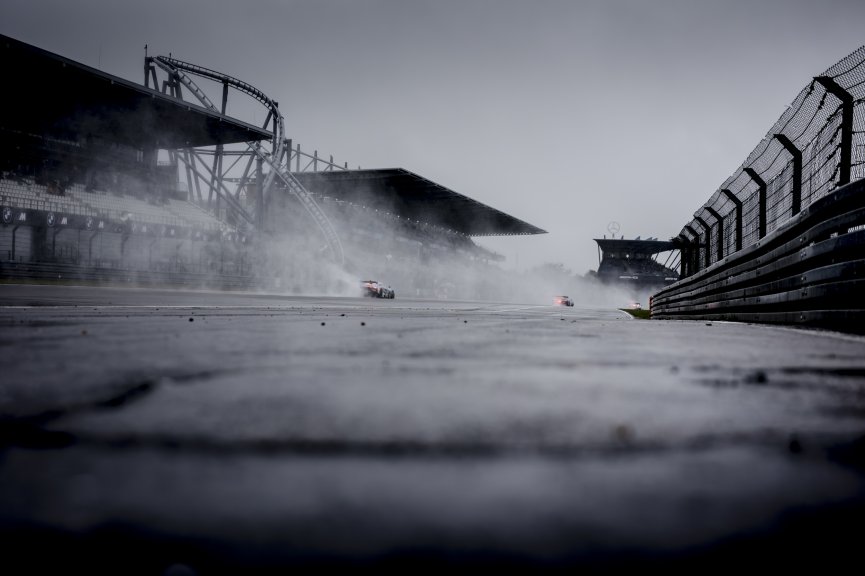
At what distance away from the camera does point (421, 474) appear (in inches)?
28.5

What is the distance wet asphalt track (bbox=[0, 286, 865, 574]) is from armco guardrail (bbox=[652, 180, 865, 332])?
270 centimetres

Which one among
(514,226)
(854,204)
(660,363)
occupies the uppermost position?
(514,226)

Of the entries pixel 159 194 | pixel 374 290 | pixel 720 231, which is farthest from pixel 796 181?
pixel 159 194

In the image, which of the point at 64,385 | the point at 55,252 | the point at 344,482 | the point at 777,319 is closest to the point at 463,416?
the point at 344,482

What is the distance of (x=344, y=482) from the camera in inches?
27.3

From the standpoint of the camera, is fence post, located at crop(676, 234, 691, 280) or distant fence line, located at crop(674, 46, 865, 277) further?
fence post, located at crop(676, 234, 691, 280)

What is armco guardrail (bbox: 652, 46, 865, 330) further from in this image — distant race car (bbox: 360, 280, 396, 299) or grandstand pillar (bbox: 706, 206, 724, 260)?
distant race car (bbox: 360, 280, 396, 299)

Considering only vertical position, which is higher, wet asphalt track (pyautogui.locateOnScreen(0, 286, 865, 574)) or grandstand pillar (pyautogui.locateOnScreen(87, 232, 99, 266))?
grandstand pillar (pyautogui.locateOnScreen(87, 232, 99, 266))

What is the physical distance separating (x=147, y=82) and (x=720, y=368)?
51243 millimetres

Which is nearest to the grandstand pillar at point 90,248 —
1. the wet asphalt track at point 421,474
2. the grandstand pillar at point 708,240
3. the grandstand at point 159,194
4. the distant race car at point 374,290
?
the grandstand at point 159,194

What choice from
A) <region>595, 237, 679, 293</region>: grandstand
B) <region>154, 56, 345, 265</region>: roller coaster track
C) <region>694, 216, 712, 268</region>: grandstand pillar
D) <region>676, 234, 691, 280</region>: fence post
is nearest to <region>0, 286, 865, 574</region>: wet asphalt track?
<region>694, 216, 712, 268</region>: grandstand pillar

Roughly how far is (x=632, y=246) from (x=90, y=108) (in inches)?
1826

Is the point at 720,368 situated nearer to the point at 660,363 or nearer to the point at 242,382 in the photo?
the point at 660,363

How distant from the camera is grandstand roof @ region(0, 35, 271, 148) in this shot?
30.5m
